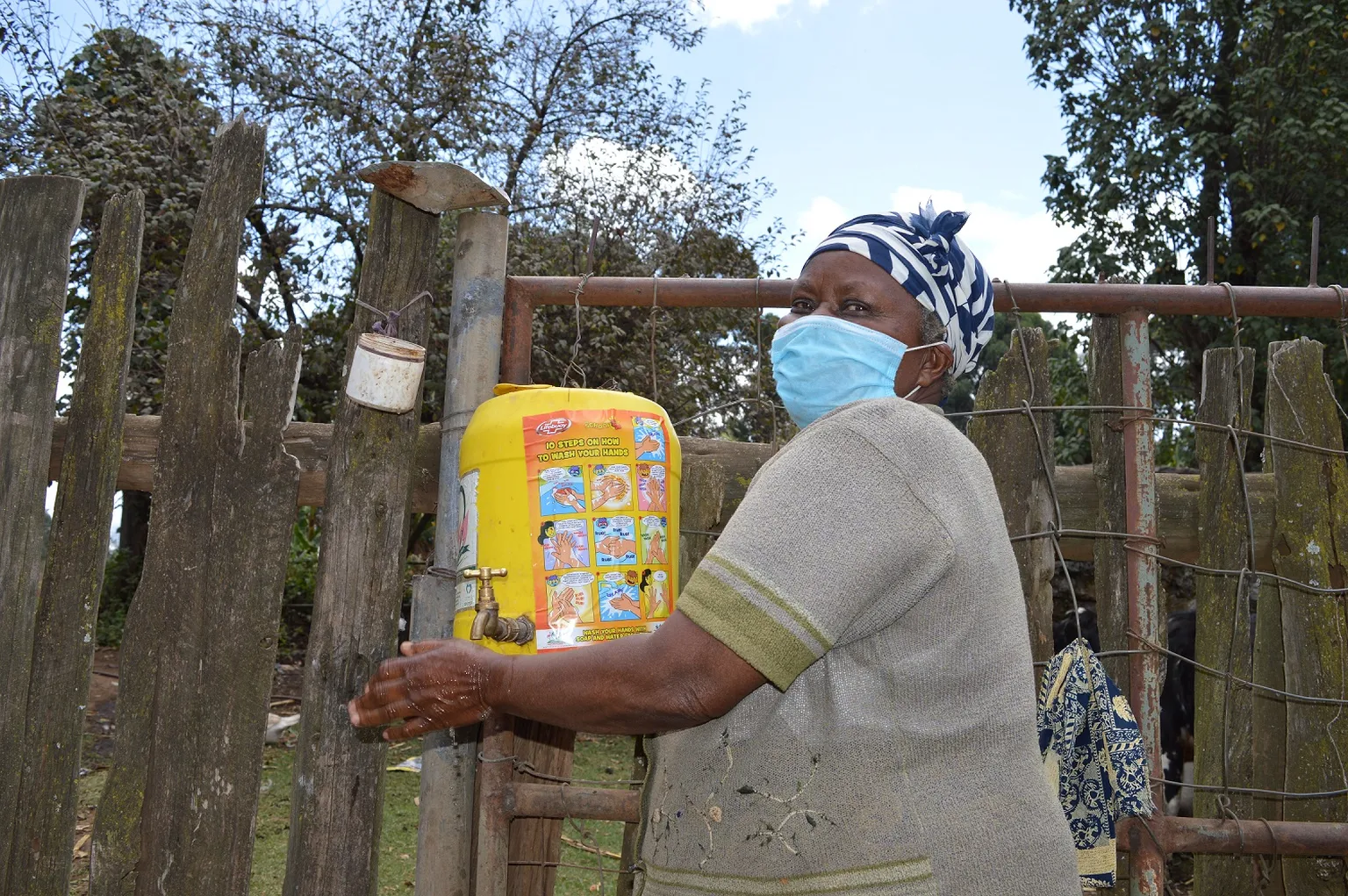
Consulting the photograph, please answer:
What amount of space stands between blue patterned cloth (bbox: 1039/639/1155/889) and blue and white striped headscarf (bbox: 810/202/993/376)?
87 centimetres

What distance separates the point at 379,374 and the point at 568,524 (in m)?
0.69

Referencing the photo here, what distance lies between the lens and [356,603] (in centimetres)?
263

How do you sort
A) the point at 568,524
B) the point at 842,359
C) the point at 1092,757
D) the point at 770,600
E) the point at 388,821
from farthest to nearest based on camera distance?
the point at 388,821
the point at 1092,757
the point at 568,524
the point at 842,359
the point at 770,600

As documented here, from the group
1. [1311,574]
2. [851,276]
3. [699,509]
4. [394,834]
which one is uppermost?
[851,276]

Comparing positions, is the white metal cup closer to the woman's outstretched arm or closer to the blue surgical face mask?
the woman's outstretched arm

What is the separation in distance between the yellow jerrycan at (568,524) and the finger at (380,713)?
1.17 ft

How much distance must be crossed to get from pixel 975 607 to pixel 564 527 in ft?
2.76

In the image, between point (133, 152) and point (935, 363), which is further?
point (133, 152)

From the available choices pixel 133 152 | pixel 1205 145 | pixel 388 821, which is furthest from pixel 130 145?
pixel 1205 145

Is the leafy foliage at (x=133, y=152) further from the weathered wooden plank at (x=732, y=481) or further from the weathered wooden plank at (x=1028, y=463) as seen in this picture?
the weathered wooden plank at (x=1028, y=463)

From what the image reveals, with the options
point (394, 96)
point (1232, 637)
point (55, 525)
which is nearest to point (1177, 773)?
point (1232, 637)

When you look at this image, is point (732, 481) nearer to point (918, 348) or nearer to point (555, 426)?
point (555, 426)

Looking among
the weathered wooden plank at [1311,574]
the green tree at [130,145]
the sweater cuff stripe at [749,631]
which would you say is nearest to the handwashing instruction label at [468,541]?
the sweater cuff stripe at [749,631]

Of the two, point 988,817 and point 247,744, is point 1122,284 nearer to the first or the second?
point 988,817
